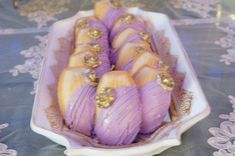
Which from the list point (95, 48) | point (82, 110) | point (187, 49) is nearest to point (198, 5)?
point (187, 49)

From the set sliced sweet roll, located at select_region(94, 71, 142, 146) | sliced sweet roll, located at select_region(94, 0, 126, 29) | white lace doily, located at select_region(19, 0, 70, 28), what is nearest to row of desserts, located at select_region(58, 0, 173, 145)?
sliced sweet roll, located at select_region(94, 71, 142, 146)

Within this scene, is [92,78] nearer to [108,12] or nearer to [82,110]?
[82,110]

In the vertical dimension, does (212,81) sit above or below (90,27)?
below

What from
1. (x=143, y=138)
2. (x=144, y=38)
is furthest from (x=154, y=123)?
(x=144, y=38)

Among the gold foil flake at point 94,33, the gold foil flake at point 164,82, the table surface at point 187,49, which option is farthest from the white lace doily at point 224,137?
the gold foil flake at point 94,33

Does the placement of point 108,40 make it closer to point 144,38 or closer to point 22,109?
point 144,38

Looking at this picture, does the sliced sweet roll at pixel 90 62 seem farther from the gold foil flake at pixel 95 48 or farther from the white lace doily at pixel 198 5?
the white lace doily at pixel 198 5

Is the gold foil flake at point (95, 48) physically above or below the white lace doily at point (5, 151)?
above
